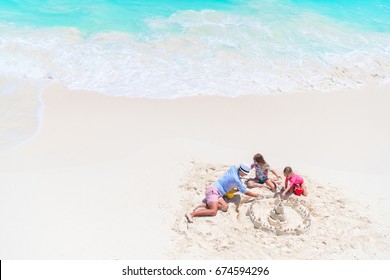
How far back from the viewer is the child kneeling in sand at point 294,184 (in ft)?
25.1

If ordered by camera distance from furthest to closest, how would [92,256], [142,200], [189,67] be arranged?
[189,67] < [142,200] < [92,256]

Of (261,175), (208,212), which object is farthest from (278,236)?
(261,175)

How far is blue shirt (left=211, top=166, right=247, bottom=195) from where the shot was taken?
7250 millimetres

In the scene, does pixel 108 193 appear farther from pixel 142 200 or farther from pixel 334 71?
pixel 334 71

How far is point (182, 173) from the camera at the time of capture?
326 inches

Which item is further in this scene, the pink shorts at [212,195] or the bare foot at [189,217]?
the pink shorts at [212,195]

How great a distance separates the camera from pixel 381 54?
14914 millimetres

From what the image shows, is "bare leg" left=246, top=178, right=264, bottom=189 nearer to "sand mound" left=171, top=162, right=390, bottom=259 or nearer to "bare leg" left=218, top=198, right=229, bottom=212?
"sand mound" left=171, top=162, right=390, bottom=259

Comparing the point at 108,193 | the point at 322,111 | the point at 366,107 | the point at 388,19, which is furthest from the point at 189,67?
the point at 388,19

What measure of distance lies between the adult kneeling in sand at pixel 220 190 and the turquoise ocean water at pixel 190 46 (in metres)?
4.62

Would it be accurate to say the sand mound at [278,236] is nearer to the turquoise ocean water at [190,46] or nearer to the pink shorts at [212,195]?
the pink shorts at [212,195]

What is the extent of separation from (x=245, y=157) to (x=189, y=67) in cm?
524

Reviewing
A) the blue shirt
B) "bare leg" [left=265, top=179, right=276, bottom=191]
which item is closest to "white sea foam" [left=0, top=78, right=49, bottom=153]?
the blue shirt

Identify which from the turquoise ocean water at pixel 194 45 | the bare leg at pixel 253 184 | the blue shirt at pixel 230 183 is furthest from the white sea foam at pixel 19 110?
the bare leg at pixel 253 184
